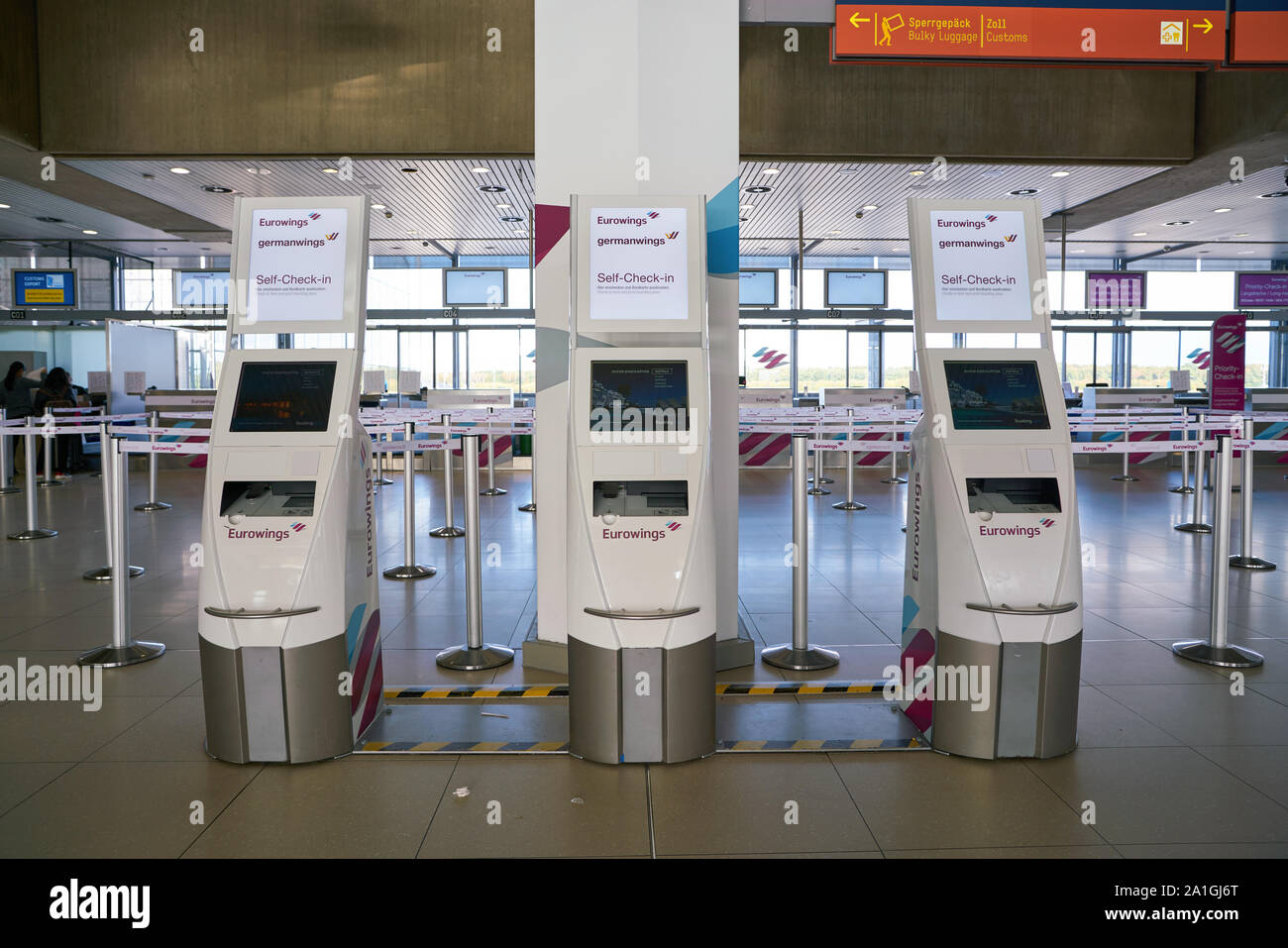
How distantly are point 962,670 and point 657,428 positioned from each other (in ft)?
4.34

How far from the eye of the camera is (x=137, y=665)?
4.24 meters

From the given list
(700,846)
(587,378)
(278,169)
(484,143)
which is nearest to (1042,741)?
(700,846)

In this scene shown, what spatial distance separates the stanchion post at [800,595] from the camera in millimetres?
4051

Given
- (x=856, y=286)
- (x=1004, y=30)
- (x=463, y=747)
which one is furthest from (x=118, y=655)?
(x=856, y=286)

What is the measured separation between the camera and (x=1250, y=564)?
6395mm

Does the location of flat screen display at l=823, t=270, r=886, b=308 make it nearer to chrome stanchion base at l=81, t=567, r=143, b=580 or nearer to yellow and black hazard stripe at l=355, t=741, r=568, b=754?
chrome stanchion base at l=81, t=567, r=143, b=580

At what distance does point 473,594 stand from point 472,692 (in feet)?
1.87

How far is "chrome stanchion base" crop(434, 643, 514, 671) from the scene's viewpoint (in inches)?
165

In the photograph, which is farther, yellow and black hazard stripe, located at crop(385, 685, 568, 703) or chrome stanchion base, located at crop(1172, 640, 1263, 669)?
chrome stanchion base, located at crop(1172, 640, 1263, 669)

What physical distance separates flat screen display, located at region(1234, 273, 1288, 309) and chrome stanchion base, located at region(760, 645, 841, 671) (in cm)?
1576

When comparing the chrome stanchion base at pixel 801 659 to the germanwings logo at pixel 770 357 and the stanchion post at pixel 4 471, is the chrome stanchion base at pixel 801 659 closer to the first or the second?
the stanchion post at pixel 4 471

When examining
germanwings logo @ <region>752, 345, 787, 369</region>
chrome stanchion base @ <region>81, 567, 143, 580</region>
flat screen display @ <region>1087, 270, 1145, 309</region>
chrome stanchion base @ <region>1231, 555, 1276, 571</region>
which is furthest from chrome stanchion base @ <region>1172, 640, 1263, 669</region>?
germanwings logo @ <region>752, 345, 787, 369</region>

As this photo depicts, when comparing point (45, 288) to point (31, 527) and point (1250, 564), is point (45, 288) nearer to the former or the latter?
point (31, 527)

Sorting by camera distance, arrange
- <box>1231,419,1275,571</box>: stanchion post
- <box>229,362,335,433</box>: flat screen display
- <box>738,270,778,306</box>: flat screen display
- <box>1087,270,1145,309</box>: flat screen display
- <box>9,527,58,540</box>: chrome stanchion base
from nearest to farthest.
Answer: <box>229,362,335,433</box>: flat screen display, <box>1231,419,1275,571</box>: stanchion post, <box>9,527,58,540</box>: chrome stanchion base, <box>738,270,778,306</box>: flat screen display, <box>1087,270,1145,309</box>: flat screen display
